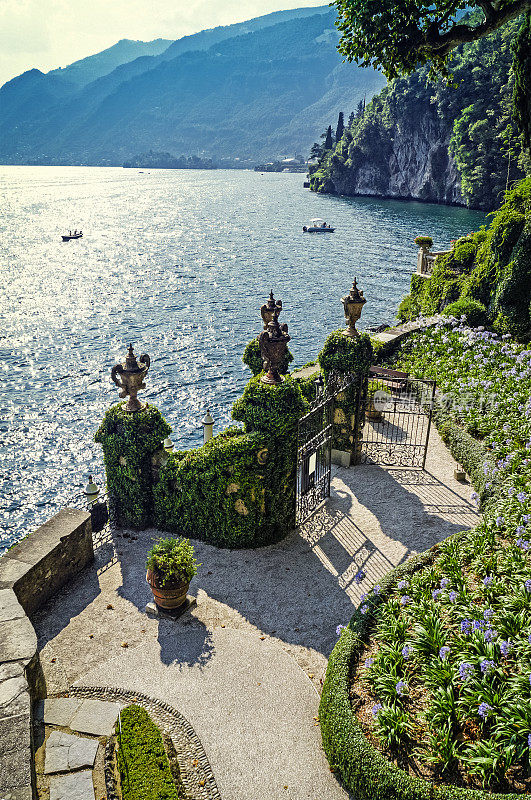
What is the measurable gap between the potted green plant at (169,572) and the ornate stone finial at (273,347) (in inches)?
151

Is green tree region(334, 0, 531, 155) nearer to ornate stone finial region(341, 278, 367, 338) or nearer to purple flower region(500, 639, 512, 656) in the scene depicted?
ornate stone finial region(341, 278, 367, 338)

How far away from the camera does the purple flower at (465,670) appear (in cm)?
696

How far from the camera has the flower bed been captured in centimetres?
629

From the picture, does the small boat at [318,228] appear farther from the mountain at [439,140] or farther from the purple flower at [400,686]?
the purple flower at [400,686]

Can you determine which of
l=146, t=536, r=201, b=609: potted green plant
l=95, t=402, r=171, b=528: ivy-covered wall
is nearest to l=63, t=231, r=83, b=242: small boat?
l=95, t=402, r=171, b=528: ivy-covered wall

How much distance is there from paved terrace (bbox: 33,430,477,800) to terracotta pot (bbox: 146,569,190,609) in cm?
36

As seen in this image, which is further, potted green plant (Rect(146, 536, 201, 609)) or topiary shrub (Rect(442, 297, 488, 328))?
topiary shrub (Rect(442, 297, 488, 328))

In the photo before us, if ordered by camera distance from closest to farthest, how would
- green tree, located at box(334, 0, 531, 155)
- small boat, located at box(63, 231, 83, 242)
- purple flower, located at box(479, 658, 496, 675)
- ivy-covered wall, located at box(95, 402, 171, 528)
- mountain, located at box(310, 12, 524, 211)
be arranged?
purple flower, located at box(479, 658, 496, 675) → ivy-covered wall, located at box(95, 402, 171, 528) → green tree, located at box(334, 0, 531, 155) → mountain, located at box(310, 12, 524, 211) → small boat, located at box(63, 231, 83, 242)

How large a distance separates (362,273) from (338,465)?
4234 centimetres

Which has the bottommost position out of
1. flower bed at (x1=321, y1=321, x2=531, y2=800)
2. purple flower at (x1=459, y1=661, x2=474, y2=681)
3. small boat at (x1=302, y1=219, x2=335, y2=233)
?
flower bed at (x1=321, y1=321, x2=531, y2=800)

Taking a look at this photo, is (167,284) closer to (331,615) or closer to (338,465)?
(338,465)

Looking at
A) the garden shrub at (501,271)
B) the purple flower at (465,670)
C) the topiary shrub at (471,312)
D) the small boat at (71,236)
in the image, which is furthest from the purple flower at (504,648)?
the small boat at (71,236)

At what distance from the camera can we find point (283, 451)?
461 inches

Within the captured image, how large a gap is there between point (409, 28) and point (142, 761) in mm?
18571
